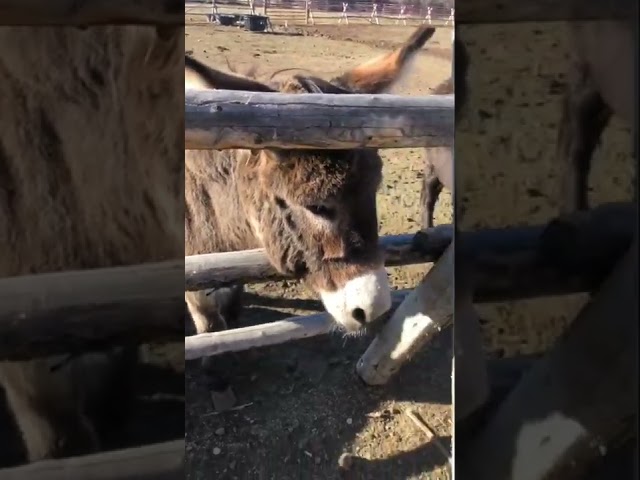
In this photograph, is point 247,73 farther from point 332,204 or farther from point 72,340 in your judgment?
point 72,340

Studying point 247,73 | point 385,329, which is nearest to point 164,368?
point 385,329

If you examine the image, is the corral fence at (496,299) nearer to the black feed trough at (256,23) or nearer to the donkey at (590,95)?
the donkey at (590,95)

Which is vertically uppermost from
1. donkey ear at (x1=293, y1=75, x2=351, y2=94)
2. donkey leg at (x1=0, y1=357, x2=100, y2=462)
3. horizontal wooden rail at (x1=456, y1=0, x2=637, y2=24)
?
donkey ear at (x1=293, y1=75, x2=351, y2=94)

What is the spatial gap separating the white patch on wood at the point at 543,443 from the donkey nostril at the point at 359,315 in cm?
178

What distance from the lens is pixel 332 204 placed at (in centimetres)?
222

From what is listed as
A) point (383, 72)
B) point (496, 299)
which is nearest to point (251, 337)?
point (383, 72)

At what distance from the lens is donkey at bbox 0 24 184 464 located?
0.52 metres

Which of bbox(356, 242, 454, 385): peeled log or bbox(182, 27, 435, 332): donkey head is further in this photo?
bbox(356, 242, 454, 385): peeled log

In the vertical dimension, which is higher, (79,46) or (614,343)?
(79,46)

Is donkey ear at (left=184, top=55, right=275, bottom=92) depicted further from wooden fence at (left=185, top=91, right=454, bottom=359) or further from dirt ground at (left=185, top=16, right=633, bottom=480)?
dirt ground at (left=185, top=16, right=633, bottom=480)

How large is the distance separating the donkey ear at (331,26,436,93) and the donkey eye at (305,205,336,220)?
0.58 meters

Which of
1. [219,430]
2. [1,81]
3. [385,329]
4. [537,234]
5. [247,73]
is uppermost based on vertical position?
[247,73]

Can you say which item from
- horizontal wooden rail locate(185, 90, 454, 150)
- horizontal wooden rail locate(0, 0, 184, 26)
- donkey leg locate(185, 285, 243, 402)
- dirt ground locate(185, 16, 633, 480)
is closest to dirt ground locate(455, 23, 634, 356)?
dirt ground locate(185, 16, 633, 480)

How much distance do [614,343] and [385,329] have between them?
2291 millimetres
